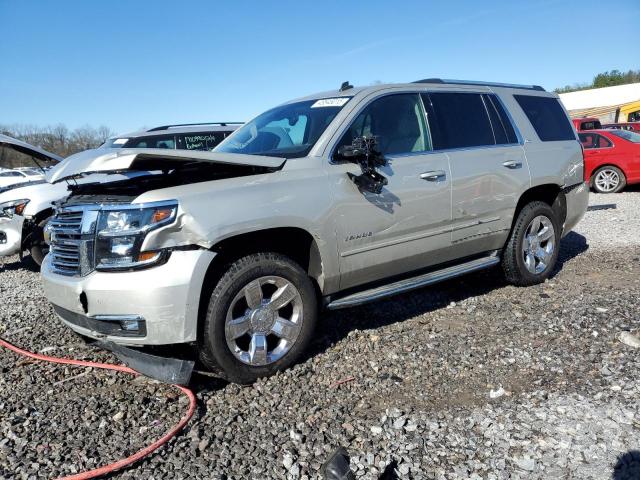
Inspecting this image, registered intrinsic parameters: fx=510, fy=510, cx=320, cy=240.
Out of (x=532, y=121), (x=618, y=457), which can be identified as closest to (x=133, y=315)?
(x=618, y=457)

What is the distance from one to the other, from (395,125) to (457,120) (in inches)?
28.9

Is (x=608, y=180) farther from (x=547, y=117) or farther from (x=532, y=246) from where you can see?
(x=532, y=246)

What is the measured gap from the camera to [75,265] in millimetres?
3180

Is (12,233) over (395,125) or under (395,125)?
under

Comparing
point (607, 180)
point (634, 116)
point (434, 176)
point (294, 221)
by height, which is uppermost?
point (634, 116)

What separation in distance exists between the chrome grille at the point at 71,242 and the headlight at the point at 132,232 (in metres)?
0.18

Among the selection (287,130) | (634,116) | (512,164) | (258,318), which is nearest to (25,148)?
(287,130)

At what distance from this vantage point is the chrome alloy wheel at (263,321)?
10.5 feet

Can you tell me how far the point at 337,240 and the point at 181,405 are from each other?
146cm

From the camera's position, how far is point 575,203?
5426mm

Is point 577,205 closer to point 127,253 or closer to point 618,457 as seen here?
point 618,457

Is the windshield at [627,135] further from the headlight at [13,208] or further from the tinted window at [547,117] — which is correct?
the headlight at [13,208]

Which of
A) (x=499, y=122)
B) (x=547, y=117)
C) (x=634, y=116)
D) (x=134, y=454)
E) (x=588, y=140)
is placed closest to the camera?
(x=134, y=454)

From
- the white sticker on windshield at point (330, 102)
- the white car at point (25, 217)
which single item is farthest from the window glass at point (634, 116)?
the white car at point (25, 217)
